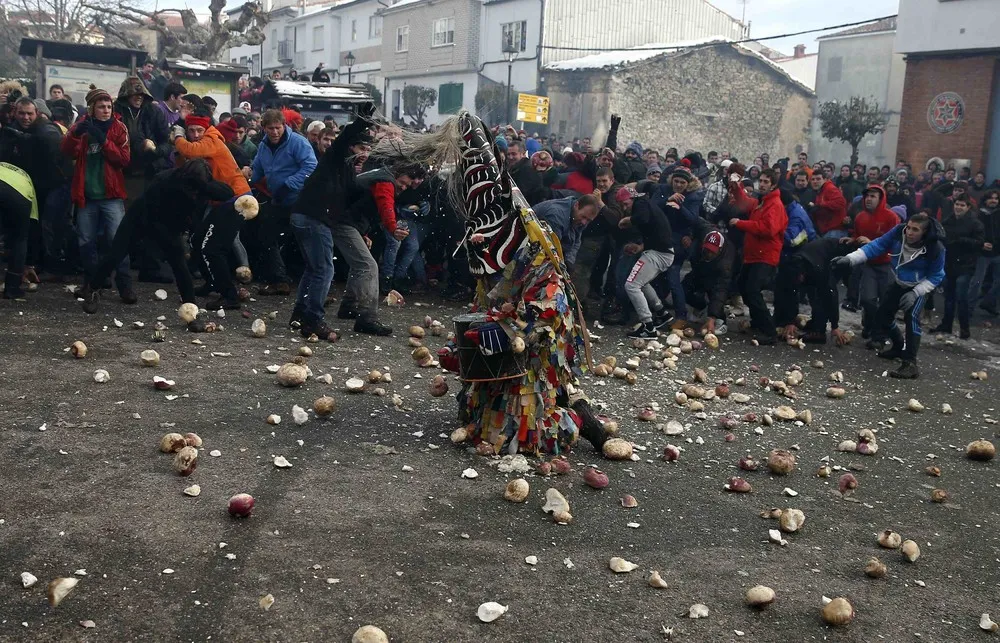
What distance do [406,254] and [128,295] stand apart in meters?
3.11

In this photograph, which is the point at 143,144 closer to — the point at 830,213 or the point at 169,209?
the point at 169,209

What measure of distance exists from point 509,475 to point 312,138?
22.4 feet

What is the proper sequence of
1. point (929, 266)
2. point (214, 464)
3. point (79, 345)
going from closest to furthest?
point (214, 464) → point (79, 345) → point (929, 266)

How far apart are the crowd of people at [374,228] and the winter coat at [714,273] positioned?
0.02 m

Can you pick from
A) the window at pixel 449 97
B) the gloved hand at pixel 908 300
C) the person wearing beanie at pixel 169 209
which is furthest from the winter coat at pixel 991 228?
the window at pixel 449 97

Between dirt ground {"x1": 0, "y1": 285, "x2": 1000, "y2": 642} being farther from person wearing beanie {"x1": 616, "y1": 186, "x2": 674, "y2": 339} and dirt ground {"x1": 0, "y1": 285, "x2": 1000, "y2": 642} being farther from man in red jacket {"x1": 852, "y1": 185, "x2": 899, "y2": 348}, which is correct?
man in red jacket {"x1": 852, "y1": 185, "x2": 899, "y2": 348}

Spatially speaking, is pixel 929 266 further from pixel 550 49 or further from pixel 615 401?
pixel 550 49

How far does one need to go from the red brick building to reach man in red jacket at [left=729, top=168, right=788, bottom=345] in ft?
59.1

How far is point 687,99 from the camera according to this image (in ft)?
121

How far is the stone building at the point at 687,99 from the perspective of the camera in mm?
35062

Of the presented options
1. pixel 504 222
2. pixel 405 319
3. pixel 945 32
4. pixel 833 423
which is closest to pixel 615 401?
pixel 833 423

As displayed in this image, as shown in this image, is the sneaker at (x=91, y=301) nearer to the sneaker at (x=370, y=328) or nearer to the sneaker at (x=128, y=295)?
the sneaker at (x=128, y=295)

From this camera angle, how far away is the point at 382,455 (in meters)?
5.80

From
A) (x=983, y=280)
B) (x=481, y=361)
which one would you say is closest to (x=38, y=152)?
(x=481, y=361)
